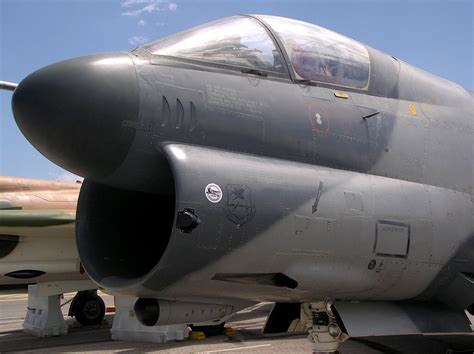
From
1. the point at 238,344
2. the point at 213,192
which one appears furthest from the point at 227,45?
the point at 238,344

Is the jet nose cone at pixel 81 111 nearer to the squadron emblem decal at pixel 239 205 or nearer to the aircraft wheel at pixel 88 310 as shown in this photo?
the squadron emblem decal at pixel 239 205

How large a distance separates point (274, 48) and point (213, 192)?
4.65ft

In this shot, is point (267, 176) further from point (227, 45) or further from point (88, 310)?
point (88, 310)

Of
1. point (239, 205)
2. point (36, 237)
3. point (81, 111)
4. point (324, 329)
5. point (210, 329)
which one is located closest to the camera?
point (81, 111)

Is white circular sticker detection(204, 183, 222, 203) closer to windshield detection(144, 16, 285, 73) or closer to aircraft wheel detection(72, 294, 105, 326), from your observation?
windshield detection(144, 16, 285, 73)

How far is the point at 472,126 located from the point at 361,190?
6.04 feet

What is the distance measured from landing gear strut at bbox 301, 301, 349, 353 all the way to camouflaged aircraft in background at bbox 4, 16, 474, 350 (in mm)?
11

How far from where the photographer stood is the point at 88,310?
12680mm

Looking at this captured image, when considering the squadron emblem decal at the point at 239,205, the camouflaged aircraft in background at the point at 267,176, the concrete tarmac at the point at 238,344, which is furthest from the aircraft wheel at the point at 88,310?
the squadron emblem decal at the point at 239,205

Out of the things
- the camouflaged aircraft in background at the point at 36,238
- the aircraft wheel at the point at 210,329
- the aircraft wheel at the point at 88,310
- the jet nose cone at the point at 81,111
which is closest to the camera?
the jet nose cone at the point at 81,111

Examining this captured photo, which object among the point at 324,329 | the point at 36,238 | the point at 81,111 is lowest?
the point at 36,238

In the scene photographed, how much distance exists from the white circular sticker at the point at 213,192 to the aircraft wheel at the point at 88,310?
10317 millimetres

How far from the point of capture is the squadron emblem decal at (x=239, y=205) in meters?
3.38

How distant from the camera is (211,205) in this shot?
10.9ft
